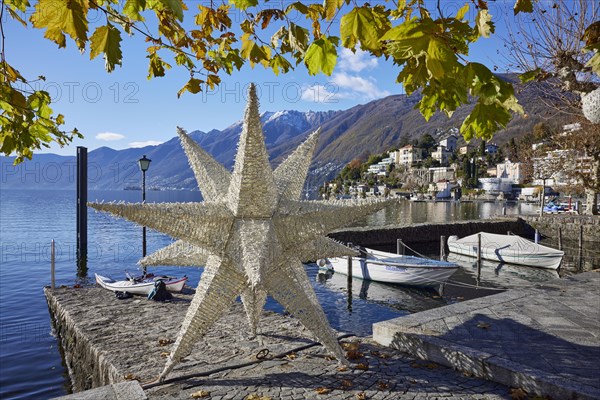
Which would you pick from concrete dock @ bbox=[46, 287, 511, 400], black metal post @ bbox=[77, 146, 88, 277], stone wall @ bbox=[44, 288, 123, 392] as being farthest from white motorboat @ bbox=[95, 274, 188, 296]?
black metal post @ bbox=[77, 146, 88, 277]

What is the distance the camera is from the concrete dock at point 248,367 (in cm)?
519

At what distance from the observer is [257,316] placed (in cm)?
657

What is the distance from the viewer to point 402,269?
57.5 feet

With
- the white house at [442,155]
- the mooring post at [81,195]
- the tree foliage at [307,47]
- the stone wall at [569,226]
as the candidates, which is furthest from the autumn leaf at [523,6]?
the white house at [442,155]

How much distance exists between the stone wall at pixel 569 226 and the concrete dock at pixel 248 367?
28923mm

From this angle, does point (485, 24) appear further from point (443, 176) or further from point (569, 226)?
point (443, 176)

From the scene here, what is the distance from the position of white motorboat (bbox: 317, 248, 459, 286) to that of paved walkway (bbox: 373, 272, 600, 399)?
735 centimetres

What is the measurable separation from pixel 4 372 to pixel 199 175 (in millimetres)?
9872

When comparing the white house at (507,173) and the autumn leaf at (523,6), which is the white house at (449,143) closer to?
the white house at (507,173)

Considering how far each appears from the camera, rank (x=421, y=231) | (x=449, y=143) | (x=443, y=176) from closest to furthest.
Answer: (x=421, y=231), (x=443, y=176), (x=449, y=143)

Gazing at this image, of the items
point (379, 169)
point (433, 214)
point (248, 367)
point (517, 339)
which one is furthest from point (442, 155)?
point (248, 367)

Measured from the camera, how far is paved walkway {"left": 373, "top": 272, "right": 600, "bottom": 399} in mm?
5246

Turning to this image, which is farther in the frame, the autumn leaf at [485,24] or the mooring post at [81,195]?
the mooring post at [81,195]

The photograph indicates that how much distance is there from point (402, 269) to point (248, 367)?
41.7 ft
